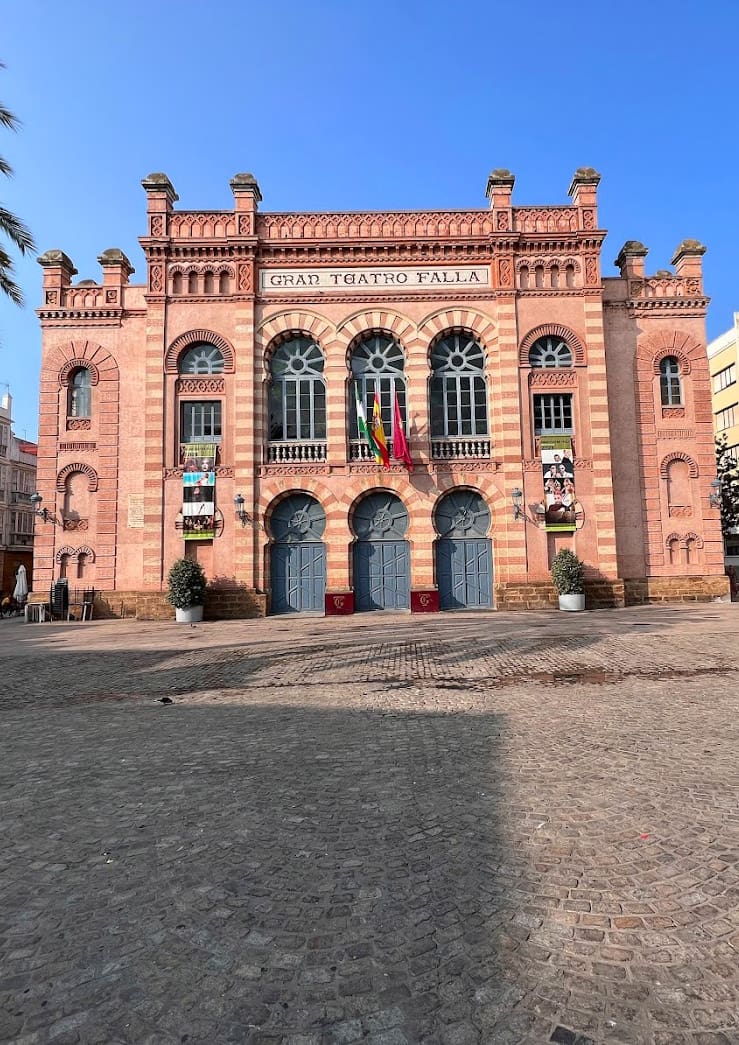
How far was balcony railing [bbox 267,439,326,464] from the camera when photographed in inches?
832

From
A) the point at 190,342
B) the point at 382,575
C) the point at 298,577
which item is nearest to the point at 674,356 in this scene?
the point at 382,575

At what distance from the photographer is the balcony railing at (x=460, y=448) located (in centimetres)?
2112

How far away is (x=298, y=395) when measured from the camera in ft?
71.1

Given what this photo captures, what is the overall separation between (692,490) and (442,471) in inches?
373

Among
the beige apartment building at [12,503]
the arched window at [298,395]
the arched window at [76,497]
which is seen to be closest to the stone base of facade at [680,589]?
the arched window at [298,395]

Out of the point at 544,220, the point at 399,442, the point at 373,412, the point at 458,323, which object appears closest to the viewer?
the point at 399,442

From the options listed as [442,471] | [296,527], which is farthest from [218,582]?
[442,471]

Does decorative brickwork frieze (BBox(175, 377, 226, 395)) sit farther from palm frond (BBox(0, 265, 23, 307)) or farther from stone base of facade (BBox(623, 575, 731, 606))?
stone base of facade (BBox(623, 575, 731, 606))

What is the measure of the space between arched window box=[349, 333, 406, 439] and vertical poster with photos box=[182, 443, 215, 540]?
5303 millimetres

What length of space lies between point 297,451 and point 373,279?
22.8 feet

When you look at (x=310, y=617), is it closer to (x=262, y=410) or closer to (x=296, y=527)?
(x=296, y=527)

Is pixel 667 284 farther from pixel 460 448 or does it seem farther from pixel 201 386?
pixel 201 386

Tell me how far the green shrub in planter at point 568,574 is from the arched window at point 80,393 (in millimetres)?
17873

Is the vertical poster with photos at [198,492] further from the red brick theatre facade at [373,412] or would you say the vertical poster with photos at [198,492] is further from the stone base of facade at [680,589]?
the stone base of facade at [680,589]
